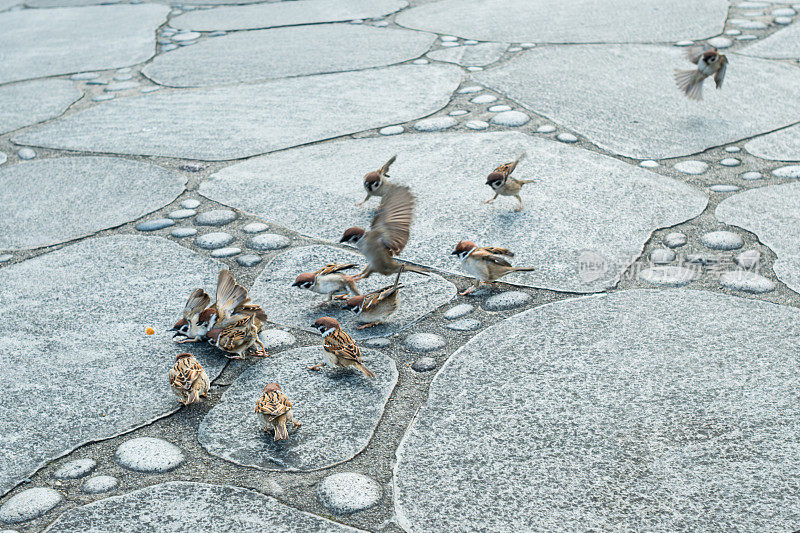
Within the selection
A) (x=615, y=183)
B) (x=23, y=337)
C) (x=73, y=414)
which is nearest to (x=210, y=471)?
(x=73, y=414)

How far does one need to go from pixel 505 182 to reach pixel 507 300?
716 millimetres

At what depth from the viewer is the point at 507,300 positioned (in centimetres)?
286

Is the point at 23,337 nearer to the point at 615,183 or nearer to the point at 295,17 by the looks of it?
the point at 615,183

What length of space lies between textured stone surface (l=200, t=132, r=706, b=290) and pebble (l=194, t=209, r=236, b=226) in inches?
Answer: 3.5

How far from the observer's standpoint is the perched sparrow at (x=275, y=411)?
2182mm

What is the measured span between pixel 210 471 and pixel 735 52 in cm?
443

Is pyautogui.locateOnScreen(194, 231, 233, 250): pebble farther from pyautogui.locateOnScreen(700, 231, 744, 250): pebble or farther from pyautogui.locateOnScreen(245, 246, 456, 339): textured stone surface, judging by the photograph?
pyautogui.locateOnScreen(700, 231, 744, 250): pebble

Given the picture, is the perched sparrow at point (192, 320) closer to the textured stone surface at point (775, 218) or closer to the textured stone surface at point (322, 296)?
the textured stone surface at point (322, 296)

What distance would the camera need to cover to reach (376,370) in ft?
8.29

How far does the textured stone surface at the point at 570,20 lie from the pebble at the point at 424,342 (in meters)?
3.51

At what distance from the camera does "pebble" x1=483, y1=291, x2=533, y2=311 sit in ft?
9.29

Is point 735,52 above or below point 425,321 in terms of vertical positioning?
above

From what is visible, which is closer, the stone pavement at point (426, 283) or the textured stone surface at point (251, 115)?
the stone pavement at point (426, 283)

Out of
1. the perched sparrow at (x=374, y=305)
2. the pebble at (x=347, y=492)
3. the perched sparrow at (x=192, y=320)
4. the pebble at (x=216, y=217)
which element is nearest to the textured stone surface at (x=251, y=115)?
the pebble at (x=216, y=217)
